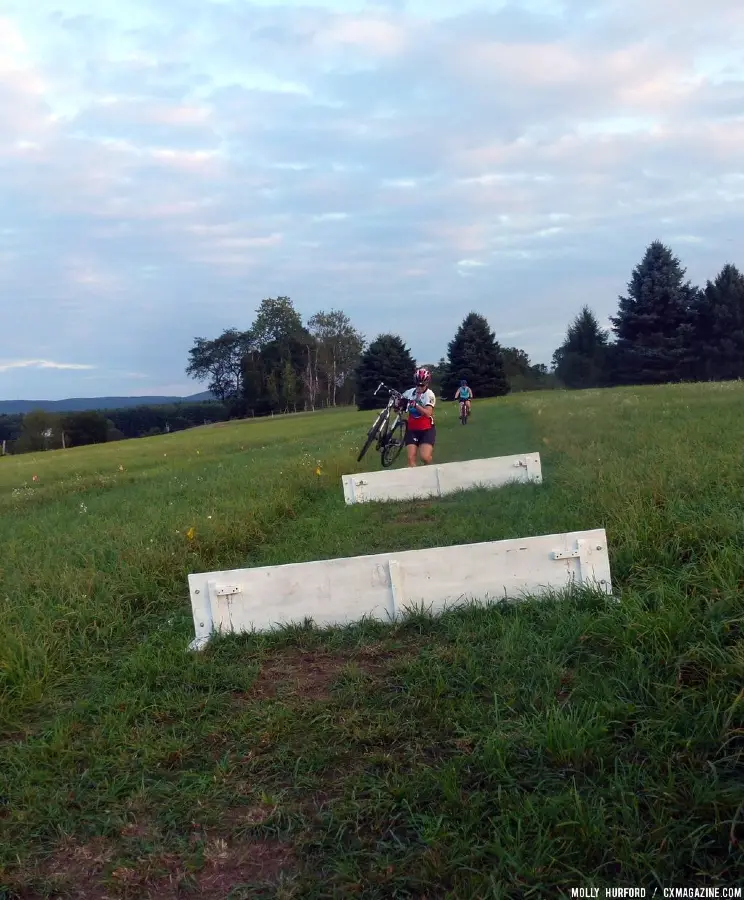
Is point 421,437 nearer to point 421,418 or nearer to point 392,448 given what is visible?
point 421,418

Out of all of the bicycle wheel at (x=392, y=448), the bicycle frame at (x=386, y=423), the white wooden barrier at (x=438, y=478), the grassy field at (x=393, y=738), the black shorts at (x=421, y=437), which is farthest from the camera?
the bicycle wheel at (x=392, y=448)

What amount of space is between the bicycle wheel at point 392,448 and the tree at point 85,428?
219ft

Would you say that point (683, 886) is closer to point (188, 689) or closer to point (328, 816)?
point (328, 816)

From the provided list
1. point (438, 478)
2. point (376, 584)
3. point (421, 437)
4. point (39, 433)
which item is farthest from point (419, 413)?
point (39, 433)

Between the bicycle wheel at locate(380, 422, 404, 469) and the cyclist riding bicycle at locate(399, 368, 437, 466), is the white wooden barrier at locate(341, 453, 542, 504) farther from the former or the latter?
the bicycle wheel at locate(380, 422, 404, 469)

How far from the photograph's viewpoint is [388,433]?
13.1 metres

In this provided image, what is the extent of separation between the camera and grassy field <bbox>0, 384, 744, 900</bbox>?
2.38 meters

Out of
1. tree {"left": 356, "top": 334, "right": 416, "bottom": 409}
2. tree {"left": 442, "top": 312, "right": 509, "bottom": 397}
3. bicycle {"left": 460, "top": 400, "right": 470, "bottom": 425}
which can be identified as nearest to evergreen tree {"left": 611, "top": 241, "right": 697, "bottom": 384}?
tree {"left": 442, "top": 312, "right": 509, "bottom": 397}

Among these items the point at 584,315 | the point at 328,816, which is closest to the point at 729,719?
the point at 328,816

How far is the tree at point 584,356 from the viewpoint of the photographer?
6456cm

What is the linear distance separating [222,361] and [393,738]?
96030 mm

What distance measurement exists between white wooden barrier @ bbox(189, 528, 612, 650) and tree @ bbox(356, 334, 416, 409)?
61375mm

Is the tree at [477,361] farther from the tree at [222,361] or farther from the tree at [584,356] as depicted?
the tree at [222,361]

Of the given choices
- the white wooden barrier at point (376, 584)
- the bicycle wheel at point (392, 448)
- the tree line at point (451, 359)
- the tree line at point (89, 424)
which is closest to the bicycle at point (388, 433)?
the bicycle wheel at point (392, 448)
